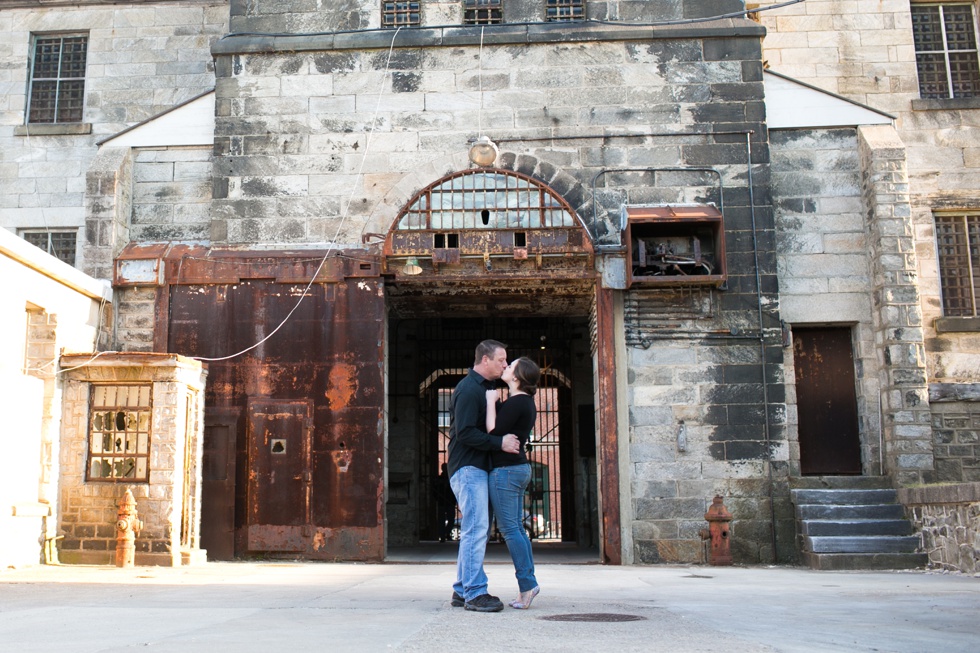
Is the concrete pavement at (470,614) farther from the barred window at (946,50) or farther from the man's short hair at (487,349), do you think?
the barred window at (946,50)

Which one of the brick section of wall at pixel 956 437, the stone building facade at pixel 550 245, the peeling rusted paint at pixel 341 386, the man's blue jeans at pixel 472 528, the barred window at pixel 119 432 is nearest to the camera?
the man's blue jeans at pixel 472 528

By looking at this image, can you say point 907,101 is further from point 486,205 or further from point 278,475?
point 278,475

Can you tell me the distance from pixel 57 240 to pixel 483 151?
25.0 ft

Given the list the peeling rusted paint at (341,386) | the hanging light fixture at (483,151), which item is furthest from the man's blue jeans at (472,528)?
the hanging light fixture at (483,151)

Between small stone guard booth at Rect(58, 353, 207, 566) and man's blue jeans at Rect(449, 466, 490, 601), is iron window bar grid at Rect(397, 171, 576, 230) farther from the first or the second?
man's blue jeans at Rect(449, 466, 490, 601)

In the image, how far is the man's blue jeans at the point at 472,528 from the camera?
5957 millimetres

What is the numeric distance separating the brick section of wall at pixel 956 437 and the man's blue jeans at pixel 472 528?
978cm

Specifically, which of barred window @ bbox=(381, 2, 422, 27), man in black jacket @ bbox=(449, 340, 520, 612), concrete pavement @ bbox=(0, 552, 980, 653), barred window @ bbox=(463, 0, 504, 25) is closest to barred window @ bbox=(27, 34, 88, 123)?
barred window @ bbox=(381, 2, 422, 27)

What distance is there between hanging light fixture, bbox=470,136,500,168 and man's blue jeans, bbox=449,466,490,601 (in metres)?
7.14

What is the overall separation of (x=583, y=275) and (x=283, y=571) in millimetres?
5310

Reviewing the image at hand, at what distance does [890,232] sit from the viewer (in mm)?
12516

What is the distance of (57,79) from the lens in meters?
16.1

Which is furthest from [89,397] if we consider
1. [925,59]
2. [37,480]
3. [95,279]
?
[925,59]

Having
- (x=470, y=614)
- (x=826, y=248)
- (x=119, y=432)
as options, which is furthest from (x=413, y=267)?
(x=470, y=614)
